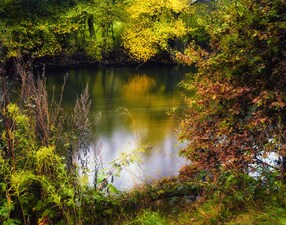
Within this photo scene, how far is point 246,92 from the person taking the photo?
16.3 ft

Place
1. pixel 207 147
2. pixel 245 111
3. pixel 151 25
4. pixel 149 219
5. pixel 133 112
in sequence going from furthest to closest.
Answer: pixel 151 25 → pixel 133 112 → pixel 207 147 → pixel 245 111 → pixel 149 219

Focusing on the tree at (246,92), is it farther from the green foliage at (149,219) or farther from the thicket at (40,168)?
the thicket at (40,168)

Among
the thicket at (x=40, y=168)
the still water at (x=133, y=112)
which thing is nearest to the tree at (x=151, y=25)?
the still water at (x=133, y=112)

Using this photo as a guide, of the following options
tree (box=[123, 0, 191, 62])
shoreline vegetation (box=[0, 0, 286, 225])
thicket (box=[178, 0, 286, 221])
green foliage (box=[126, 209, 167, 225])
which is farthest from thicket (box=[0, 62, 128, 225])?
tree (box=[123, 0, 191, 62])

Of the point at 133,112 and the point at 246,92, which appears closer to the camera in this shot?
the point at 246,92

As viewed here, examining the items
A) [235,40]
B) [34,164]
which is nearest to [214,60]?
[235,40]

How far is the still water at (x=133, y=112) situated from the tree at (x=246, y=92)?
1.19 meters

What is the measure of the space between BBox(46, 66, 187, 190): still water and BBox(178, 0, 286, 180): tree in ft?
3.89

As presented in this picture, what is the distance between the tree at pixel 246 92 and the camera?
478 cm

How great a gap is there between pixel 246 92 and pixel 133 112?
11.5 meters

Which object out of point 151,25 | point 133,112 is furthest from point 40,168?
point 151,25

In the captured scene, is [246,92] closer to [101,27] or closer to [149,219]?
[149,219]

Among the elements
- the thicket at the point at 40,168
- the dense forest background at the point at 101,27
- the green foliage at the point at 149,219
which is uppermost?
the dense forest background at the point at 101,27

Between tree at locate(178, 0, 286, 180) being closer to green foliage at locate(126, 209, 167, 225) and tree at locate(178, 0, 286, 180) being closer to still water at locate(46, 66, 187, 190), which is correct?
green foliage at locate(126, 209, 167, 225)
